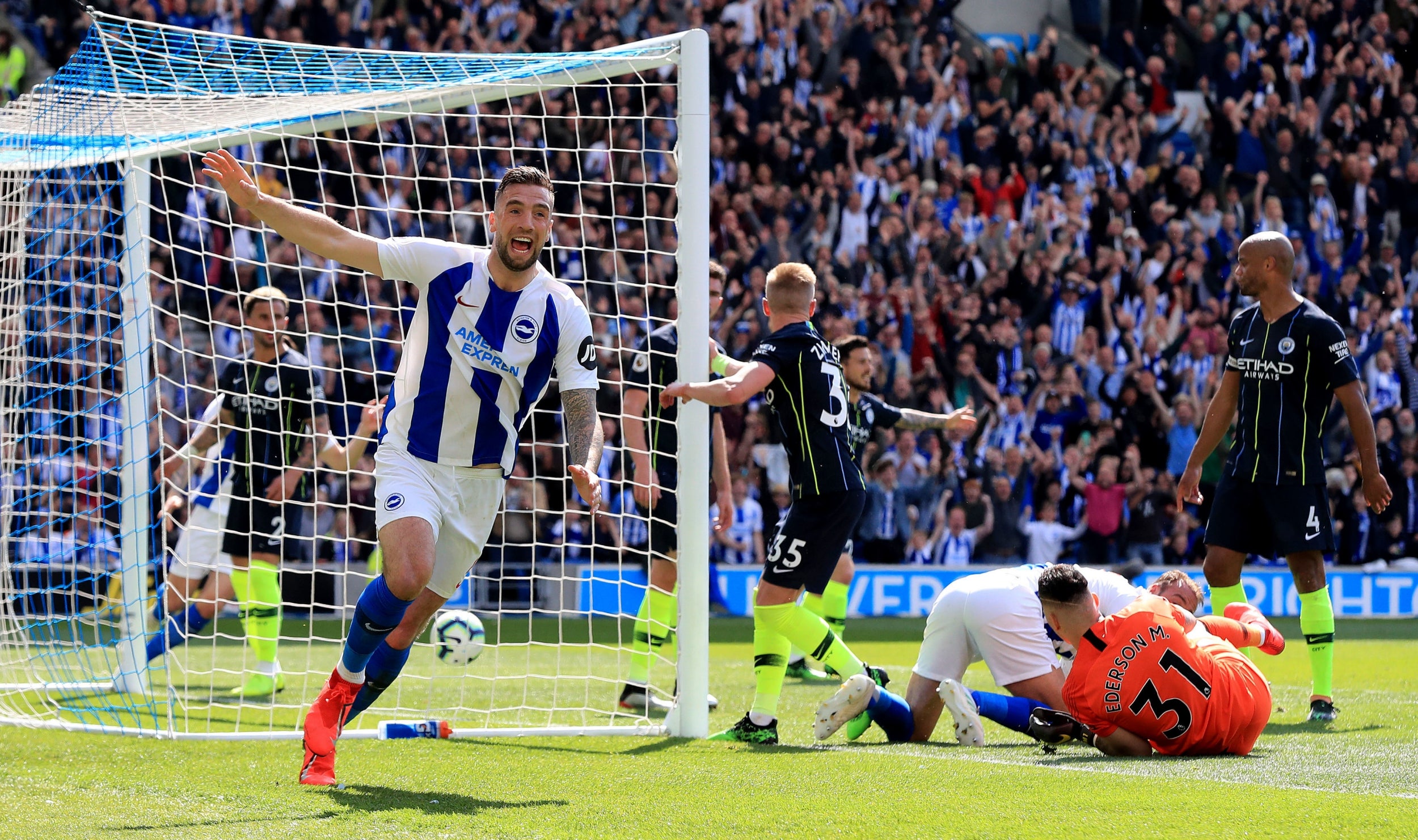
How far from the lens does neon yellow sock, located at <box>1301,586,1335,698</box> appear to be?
7.24 meters

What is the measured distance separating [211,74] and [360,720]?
3.46 meters

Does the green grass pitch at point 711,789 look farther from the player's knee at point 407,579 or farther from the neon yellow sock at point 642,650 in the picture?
the neon yellow sock at point 642,650

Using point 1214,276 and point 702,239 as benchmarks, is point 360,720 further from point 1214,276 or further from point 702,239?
point 1214,276

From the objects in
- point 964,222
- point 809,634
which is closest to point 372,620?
point 809,634

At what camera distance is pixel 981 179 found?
59.9ft

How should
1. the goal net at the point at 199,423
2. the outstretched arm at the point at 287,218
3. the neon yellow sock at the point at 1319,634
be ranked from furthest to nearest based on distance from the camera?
the neon yellow sock at the point at 1319,634 → the goal net at the point at 199,423 → the outstretched arm at the point at 287,218

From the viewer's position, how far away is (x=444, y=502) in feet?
17.7

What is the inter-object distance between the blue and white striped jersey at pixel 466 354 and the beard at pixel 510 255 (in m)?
0.09

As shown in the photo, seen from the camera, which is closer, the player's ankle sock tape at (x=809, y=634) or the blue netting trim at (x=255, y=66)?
the player's ankle sock tape at (x=809, y=634)

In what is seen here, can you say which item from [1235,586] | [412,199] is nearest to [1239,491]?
[1235,586]

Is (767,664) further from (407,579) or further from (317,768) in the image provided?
(317,768)

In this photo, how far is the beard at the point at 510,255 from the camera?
212 inches

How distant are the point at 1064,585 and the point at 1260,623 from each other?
1153mm

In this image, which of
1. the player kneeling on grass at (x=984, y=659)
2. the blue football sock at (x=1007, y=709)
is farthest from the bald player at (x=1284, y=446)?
the blue football sock at (x=1007, y=709)
